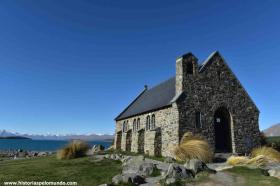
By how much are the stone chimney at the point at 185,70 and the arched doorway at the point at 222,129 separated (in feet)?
14.9

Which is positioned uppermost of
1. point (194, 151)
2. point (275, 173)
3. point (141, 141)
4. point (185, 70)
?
point (185, 70)

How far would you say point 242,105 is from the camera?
25.0 metres

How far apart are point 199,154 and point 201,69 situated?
8747 mm

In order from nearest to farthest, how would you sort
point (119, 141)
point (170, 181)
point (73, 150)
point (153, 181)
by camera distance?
point (170, 181) → point (153, 181) → point (73, 150) → point (119, 141)

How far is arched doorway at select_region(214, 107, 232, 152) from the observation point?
80.9 ft

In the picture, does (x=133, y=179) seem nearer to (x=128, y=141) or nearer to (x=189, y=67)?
(x=189, y=67)

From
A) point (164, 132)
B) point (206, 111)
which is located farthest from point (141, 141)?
point (206, 111)

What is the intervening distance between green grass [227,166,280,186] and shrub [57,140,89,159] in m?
14.1

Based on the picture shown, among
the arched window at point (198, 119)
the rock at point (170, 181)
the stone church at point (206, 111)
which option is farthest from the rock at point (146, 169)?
the arched window at point (198, 119)

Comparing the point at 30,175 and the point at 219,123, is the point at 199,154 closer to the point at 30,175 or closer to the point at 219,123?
the point at 219,123

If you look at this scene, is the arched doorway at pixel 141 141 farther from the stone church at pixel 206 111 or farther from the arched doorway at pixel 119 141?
the arched doorway at pixel 119 141

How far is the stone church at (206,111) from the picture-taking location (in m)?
22.6

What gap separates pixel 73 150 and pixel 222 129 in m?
14.5

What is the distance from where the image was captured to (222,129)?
25.4 m
